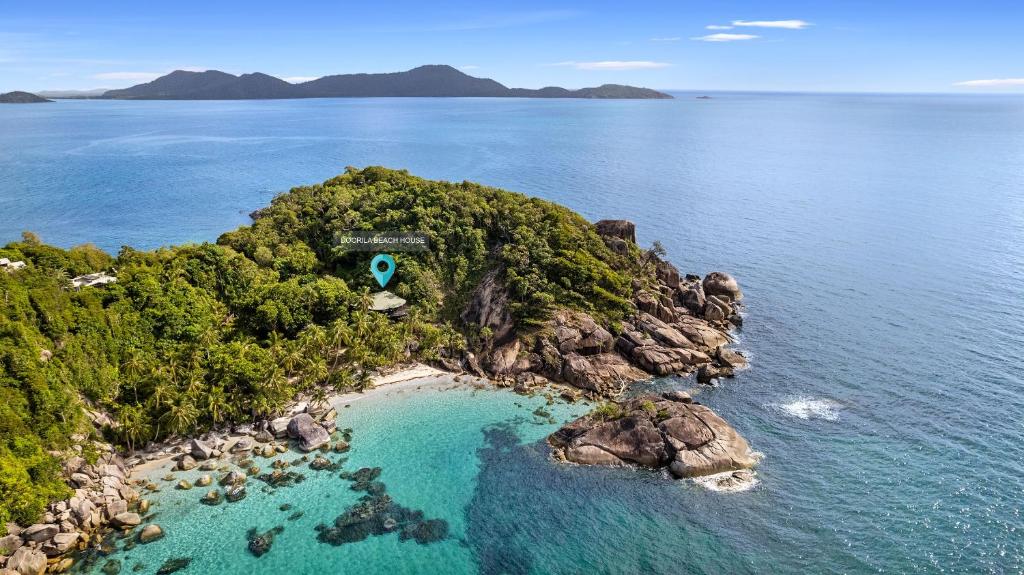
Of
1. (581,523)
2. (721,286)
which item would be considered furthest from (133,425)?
(721,286)

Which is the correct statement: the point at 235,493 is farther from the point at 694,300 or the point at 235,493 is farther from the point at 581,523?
the point at 694,300

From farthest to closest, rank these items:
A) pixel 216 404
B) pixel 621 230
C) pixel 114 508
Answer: pixel 621 230 < pixel 216 404 < pixel 114 508

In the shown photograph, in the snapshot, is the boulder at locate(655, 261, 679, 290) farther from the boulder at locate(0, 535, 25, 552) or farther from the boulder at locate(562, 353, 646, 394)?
the boulder at locate(0, 535, 25, 552)

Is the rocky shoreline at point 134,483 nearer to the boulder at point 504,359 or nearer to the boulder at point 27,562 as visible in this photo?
the boulder at point 27,562

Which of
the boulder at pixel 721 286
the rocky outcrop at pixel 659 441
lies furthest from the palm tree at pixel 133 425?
the boulder at pixel 721 286

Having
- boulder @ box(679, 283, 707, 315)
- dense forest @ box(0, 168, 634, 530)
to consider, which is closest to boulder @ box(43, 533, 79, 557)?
dense forest @ box(0, 168, 634, 530)

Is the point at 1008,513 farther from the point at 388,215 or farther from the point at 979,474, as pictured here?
the point at 388,215
